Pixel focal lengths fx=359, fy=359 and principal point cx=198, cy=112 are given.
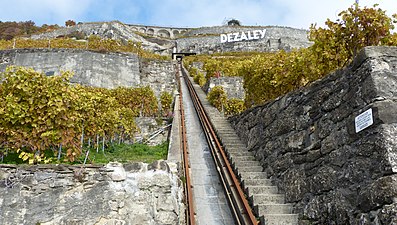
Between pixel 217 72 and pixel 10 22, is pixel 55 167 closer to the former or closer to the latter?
pixel 217 72

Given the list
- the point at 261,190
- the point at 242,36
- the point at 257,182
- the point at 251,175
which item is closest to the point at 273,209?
the point at 261,190

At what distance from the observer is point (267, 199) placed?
6.15m

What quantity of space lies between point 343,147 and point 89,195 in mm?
4043

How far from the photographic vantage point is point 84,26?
→ 141ft

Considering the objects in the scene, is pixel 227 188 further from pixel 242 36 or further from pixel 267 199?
pixel 242 36

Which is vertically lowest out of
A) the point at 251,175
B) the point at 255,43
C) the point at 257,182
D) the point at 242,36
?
the point at 257,182

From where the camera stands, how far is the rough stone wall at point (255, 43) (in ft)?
147

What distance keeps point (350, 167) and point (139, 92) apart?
12483 millimetres

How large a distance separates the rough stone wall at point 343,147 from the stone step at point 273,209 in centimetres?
17

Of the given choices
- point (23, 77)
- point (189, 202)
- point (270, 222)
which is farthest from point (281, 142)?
point (23, 77)

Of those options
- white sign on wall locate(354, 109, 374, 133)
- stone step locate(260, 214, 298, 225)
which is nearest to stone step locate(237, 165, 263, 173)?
stone step locate(260, 214, 298, 225)

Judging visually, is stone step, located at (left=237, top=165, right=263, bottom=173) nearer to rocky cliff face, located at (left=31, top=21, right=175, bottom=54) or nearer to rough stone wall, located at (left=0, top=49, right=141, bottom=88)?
rough stone wall, located at (left=0, top=49, right=141, bottom=88)

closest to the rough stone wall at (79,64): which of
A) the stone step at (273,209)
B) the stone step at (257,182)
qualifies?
the stone step at (257,182)

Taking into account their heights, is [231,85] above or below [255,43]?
below
